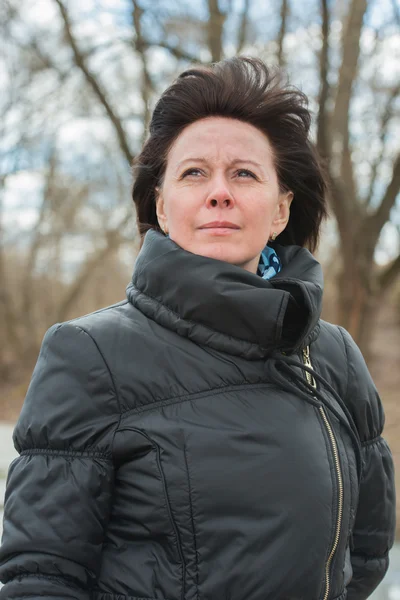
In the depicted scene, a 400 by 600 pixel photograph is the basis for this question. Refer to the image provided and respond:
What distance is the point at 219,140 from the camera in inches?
70.9

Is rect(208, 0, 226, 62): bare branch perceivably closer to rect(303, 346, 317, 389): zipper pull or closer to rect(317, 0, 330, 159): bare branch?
rect(317, 0, 330, 159): bare branch

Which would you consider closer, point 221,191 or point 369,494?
point 221,191

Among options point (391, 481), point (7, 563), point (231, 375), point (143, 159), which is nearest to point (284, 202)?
point (143, 159)

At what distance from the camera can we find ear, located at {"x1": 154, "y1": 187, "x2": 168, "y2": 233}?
1.93m

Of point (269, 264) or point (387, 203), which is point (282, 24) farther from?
point (269, 264)

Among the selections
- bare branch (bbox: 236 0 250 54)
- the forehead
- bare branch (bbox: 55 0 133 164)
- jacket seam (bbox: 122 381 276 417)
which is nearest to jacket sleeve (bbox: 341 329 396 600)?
jacket seam (bbox: 122 381 276 417)

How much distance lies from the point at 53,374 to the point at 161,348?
26 cm

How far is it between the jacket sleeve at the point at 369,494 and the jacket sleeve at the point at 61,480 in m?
0.79

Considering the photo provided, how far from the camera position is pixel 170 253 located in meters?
1.65

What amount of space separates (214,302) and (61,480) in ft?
1.74

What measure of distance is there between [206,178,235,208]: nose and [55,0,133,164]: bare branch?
580 centimetres

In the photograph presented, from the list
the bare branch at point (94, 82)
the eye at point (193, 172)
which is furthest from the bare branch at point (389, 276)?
the eye at point (193, 172)

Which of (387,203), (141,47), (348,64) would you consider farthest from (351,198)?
(141,47)

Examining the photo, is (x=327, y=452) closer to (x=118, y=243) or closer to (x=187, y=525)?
(x=187, y=525)
